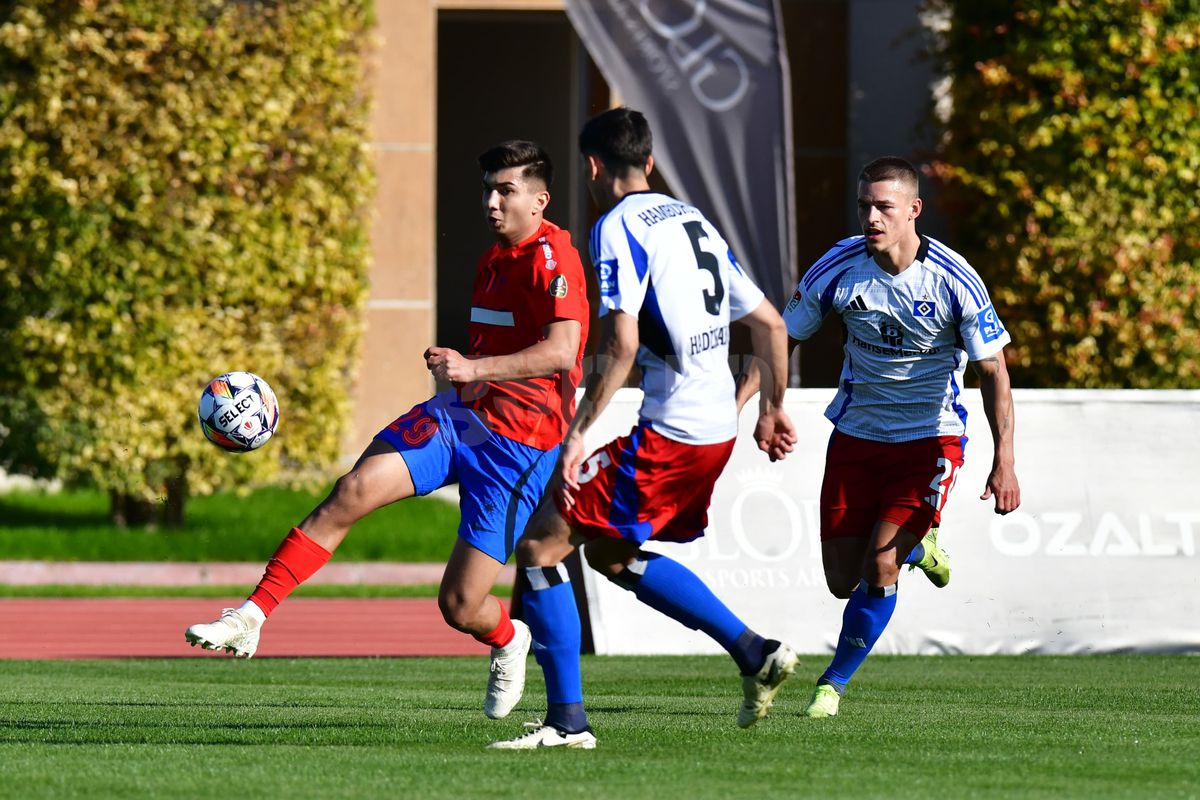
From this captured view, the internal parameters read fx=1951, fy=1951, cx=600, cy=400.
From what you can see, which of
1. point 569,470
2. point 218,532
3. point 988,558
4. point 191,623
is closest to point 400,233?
point 218,532

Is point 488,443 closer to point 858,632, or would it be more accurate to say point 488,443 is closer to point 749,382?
point 749,382

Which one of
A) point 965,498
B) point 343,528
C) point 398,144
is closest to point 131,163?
point 398,144

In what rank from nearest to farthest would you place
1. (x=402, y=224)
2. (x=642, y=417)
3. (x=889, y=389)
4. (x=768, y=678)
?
(x=642, y=417) → (x=768, y=678) → (x=889, y=389) → (x=402, y=224)

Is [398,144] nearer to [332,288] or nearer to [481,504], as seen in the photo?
[332,288]

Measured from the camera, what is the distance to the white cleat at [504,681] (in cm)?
752

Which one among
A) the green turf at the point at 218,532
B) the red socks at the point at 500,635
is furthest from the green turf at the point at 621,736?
the green turf at the point at 218,532

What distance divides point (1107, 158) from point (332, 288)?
25.9 feet

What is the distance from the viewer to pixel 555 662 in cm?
668

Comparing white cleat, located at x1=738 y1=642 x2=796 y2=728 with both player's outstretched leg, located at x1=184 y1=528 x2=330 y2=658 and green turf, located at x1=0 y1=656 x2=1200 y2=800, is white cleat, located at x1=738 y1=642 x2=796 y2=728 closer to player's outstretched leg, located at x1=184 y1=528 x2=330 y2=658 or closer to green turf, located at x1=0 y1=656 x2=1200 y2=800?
green turf, located at x1=0 y1=656 x2=1200 y2=800

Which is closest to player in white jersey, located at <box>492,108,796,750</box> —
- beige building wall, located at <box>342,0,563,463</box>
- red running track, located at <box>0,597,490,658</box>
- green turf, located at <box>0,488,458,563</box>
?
red running track, located at <box>0,597,490,658</box>

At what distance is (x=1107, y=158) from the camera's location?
1931cm

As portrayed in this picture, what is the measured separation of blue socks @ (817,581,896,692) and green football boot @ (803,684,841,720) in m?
0.03

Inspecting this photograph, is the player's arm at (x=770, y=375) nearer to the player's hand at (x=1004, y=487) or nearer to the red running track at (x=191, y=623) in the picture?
the player's hand at (x=1004, y=487)

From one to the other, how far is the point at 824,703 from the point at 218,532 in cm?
1289
